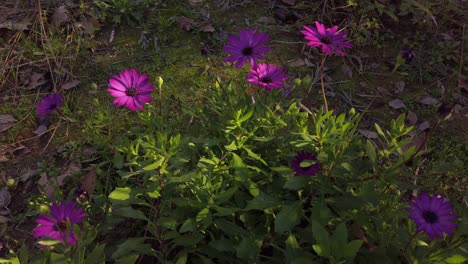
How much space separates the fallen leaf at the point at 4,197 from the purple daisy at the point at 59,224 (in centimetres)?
93

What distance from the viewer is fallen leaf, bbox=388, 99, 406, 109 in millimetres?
2479

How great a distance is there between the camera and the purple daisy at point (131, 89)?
1.46 meters

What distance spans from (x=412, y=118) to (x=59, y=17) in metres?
2.34

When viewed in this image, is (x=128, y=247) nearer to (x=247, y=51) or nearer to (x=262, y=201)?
(x=262, y=201)

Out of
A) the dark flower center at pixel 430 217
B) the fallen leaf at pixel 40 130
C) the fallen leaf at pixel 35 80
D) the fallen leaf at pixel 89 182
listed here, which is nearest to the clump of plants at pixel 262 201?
the dark flower center at pixel 430 217

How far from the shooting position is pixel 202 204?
1.44m

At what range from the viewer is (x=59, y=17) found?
283 centimetres

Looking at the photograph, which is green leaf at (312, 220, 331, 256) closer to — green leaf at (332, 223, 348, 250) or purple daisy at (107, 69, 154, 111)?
green leaf at (332, 223, 348, 250)

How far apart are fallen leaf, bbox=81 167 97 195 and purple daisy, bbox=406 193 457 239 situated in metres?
1.39

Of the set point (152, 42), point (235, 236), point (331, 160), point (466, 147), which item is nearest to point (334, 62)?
point (466, 147)

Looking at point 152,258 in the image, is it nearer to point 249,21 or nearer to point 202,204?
point 202,204

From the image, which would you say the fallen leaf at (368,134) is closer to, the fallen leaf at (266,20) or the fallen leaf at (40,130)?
the fallen leaf at (266,20)

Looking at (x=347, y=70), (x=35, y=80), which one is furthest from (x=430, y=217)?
(x=35, y=80)

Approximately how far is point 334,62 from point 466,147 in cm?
95
